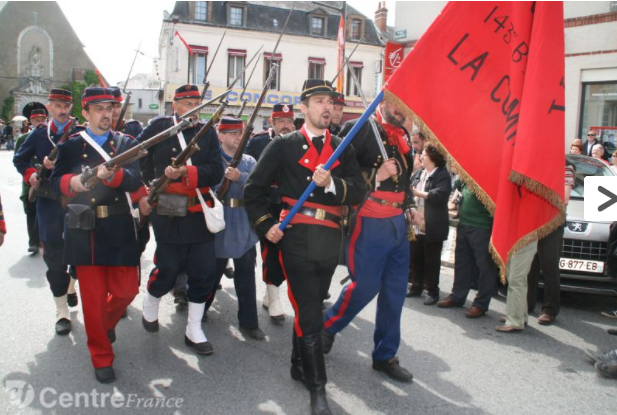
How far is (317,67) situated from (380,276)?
30.9m

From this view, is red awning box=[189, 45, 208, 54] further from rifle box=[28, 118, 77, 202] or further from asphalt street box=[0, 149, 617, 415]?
asphalt street box=[0, 149, 617, 415]

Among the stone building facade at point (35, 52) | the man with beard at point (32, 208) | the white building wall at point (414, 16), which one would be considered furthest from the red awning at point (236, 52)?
the man with beard at point (32, 208)

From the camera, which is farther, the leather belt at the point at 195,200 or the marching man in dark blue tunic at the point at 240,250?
the marching man in dark blue tunic at the point at 240,250

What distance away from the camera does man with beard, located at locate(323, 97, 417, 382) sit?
4137mm

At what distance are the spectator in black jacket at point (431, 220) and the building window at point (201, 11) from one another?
27705 mm

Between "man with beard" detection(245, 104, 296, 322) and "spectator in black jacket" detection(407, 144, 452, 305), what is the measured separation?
5.44 feet

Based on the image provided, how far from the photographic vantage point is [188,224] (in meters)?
4.54

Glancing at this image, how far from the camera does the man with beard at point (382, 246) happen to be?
4.14 metres

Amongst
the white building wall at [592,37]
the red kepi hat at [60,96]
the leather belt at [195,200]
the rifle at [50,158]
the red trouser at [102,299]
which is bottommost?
the red trouser at [102,299]

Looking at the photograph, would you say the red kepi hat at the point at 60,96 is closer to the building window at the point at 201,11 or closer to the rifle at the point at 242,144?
the rifle at the point at 242,144

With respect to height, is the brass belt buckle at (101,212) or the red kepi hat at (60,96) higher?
the red kepi hat at (60,96)

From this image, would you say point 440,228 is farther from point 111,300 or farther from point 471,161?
point 111,300

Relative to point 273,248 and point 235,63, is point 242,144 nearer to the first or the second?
point 273,248

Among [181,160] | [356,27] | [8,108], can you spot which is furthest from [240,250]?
[8,108]
